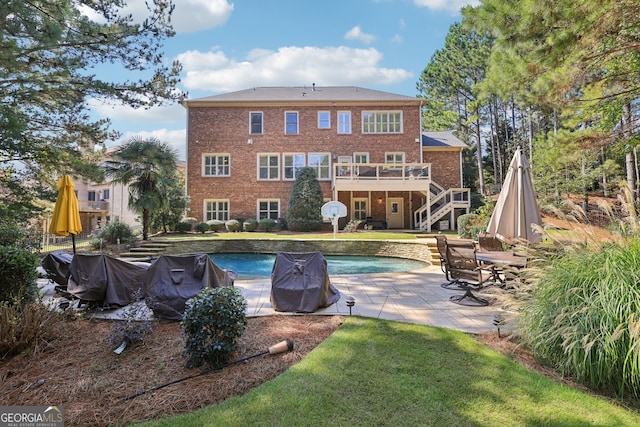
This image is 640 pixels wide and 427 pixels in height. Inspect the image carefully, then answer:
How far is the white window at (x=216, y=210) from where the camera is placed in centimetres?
2145

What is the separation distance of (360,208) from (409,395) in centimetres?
1947

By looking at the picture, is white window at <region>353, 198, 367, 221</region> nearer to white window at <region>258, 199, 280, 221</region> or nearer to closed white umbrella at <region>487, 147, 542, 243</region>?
white window at <region>258, 199, 280, 221</region>

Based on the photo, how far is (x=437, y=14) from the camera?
10.1m

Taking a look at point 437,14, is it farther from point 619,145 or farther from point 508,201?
point 508,201

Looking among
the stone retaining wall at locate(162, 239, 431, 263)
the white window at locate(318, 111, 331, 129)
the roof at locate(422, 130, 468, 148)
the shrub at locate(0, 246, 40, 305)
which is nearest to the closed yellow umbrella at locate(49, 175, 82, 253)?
the shrub at locate(0, 246, 40, 305)

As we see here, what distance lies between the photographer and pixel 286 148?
71.1 ft

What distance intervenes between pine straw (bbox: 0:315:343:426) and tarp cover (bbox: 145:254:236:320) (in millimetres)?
397

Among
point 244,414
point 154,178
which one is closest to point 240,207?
point 154,178

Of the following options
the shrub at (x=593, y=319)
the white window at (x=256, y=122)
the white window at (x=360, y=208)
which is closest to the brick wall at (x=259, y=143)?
the white window at (x=256, y=122)

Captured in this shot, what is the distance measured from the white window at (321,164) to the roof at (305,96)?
378 cm

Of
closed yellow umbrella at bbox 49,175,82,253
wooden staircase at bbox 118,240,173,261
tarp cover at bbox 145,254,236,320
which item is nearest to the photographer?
tarp cover at bbox 145,254,236,320

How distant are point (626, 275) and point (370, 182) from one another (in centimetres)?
1559

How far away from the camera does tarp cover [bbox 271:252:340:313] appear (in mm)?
4949

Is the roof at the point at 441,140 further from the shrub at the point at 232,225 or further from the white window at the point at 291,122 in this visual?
the shrub at the point at 232,225
